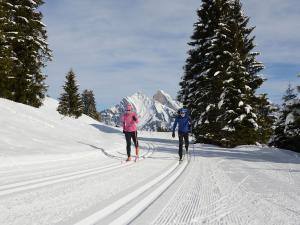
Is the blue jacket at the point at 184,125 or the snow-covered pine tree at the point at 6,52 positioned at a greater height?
the snow-covered pine tree at the point at 6,52

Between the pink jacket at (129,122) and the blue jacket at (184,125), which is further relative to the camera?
the blue jacket at (184,125)

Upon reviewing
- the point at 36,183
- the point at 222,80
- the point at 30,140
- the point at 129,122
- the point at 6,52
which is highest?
the point at 6,52

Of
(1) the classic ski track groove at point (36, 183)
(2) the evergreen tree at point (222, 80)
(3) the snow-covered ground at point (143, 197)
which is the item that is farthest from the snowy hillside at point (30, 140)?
(2) the evergreen tree at point (222, 80)

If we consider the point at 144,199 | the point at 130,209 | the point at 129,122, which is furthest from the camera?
the point at 129,122

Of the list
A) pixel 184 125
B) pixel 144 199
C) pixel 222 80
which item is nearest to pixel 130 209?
pixel 144 199

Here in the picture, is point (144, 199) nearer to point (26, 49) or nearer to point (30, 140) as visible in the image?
point (30, 140)

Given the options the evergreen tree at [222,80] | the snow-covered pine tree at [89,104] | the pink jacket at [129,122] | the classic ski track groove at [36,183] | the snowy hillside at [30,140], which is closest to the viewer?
the classic ski track groove at [36,183]

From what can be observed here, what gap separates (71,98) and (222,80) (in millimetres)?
37946

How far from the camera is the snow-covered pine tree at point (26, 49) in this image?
1101 inches

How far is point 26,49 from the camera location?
28.6m

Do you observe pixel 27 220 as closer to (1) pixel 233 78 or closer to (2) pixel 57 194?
(2) pixel 57 194

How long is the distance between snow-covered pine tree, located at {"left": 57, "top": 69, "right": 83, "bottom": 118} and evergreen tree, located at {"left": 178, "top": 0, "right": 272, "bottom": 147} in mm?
30076

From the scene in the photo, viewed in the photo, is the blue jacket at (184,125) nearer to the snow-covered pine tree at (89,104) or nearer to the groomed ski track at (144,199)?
the groomed ski track at (144,199)

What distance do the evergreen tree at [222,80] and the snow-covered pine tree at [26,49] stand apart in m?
12.7
